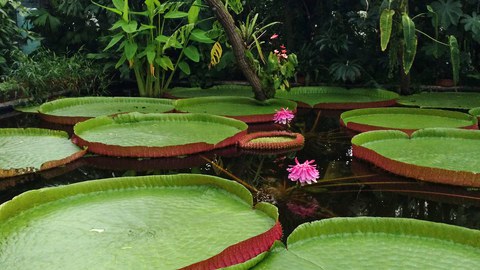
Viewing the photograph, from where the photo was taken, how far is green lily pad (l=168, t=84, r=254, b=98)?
6651 millimetres

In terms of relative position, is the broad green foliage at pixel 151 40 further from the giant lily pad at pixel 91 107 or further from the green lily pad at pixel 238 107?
the green lily pad at pixel 238 107

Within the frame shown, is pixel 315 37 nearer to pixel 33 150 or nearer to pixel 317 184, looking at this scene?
pixel 317 184

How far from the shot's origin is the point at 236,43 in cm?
548

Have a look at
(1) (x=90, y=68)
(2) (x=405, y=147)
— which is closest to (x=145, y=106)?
(1) (x=90, y=68)

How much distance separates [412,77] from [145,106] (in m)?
3.90

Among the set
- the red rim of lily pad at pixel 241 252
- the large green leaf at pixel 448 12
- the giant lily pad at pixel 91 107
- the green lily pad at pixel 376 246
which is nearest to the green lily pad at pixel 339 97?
the large green leaf at pixel 448 12

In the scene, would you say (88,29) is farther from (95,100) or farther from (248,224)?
(248,224)

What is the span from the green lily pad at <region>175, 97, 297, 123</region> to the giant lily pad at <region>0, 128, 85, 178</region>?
1623 mm

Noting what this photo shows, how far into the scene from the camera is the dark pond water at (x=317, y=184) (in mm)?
2709

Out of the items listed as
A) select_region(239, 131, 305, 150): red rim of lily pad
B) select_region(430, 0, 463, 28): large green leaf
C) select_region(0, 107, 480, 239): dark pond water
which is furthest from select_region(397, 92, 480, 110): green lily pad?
select_region(239, 131, 305, 150): red rim of lily pad

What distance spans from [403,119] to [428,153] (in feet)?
4.21

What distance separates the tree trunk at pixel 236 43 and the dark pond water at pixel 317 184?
5.13 ft

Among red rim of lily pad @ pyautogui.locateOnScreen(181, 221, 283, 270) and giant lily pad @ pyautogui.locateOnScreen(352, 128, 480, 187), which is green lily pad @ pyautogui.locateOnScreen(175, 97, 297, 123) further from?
red rim of lily pad @ pyautogui.locateOnScreen(181, 221, 283, 270)

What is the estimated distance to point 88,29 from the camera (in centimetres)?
816
